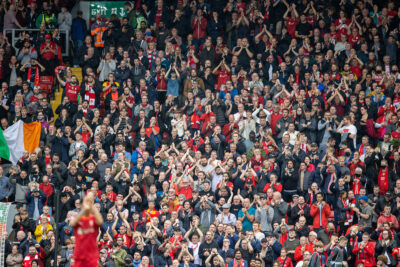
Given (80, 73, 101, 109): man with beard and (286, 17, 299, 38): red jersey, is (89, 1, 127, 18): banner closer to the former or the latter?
(80, 73, 101, 109): man with beard

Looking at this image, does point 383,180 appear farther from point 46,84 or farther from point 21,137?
point 46,84

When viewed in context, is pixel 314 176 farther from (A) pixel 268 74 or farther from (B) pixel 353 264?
(A) pixel 268 74

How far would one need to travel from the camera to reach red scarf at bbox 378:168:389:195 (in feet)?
73.0

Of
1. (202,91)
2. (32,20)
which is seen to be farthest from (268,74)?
(32,20)

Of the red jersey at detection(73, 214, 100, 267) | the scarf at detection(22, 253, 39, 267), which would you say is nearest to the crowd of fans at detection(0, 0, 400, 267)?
the scarf at detection(22, 253, 39, 267)

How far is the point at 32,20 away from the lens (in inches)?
1133

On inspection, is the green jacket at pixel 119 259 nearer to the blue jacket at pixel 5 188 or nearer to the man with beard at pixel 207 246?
the man with beard at pixel 207 246

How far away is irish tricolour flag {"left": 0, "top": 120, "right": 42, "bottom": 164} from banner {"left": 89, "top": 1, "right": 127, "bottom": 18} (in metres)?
7.60

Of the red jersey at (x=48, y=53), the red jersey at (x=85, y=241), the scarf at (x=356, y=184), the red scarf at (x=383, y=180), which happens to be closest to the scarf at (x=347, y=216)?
the scarf at (x=356, y=184)

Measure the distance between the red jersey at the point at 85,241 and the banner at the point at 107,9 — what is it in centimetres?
2232

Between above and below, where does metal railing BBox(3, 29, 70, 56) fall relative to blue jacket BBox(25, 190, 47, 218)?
above

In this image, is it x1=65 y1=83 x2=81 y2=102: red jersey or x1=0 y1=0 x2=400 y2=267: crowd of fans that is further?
x1=65 y1=83 x2=81 y2=102: red jersey

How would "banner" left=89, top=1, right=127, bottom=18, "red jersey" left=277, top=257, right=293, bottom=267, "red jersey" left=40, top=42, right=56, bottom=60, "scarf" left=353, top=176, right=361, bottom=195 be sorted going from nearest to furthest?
"red jersey" left=277, top=257, right=293, bottom=267 < "scarf" left=353, top=176, right=361, bottom=195 < "red jersey" left=40, top=42, right=56, bottom=60 < "banner" left=89, top=1, right=127, bottom=18

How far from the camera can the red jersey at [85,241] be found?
9477mm
